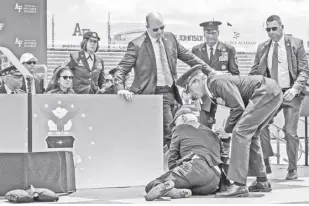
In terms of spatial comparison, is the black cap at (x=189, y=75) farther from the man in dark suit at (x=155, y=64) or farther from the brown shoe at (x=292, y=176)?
the brown shoe at (x=292, y=176)

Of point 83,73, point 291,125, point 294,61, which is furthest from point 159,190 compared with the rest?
point 83,73

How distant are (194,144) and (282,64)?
242 cm

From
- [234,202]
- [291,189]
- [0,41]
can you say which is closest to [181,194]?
[234,202]

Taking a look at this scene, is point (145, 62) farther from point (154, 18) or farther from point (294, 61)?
point (294, 61)

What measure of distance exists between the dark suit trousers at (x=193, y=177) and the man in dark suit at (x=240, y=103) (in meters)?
0.18

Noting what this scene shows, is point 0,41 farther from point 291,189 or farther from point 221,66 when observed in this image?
point 291,189

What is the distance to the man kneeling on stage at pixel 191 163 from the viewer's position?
6.76 metres

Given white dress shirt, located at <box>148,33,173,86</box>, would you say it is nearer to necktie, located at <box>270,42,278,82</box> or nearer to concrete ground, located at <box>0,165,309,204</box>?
concrete ground, located at <box>0,165,309,204</box>

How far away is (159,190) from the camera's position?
650 centimetres

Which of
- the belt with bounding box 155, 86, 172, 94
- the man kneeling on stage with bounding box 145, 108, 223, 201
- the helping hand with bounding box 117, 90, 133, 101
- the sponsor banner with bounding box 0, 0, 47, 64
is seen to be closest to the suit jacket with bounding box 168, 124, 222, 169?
the man kneeling on stage with bounding box 145, 108, 223, 201

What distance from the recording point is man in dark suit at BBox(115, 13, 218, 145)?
327 inches

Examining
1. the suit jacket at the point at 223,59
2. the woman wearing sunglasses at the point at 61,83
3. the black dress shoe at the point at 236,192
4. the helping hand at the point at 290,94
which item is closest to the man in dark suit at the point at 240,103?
the black dress shoe at the point at 236,192

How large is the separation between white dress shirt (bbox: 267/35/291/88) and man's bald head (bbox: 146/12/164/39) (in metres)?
1.49

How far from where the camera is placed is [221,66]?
9344 mm
